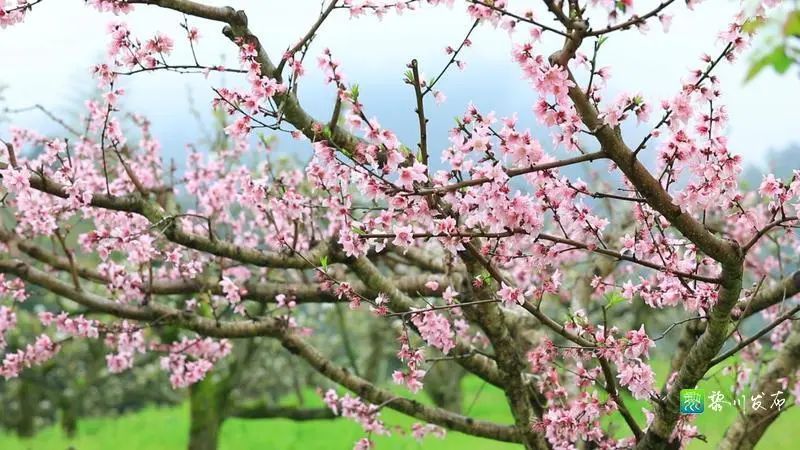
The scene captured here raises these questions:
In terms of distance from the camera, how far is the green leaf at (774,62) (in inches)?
48.8

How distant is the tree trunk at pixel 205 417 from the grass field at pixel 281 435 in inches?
76.9

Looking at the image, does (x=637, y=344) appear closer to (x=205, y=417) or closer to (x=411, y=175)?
(x=411, y=175)

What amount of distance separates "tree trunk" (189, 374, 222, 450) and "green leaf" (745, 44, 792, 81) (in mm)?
8678

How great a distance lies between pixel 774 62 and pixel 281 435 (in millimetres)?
11504

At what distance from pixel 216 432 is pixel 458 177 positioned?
700 cm

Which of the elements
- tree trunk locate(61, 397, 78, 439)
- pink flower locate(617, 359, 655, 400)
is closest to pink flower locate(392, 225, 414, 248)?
pink flower locate(617, 359, 655, 400)

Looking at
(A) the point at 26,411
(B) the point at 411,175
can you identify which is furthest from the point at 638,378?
(A) the point at 26,411

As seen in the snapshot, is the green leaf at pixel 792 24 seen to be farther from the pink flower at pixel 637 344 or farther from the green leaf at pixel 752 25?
the pink flower at pixel 637 344

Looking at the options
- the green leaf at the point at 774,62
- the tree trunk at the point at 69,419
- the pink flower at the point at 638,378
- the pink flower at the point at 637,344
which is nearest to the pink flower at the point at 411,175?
the pink flower at the point at 637,344

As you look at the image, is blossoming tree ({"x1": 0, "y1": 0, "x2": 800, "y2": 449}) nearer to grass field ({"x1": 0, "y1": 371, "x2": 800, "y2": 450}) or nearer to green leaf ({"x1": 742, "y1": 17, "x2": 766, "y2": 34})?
green leaf ({"x1": 742, "y1": 17, "x2": 766, "y2": 34})

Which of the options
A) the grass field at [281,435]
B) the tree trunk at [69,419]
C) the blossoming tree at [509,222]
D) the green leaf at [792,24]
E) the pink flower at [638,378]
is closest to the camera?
the green leaf at [792,24]

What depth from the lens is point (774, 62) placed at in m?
1.24

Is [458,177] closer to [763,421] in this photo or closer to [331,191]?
[331,191]

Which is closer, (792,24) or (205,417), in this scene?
(792,24)
